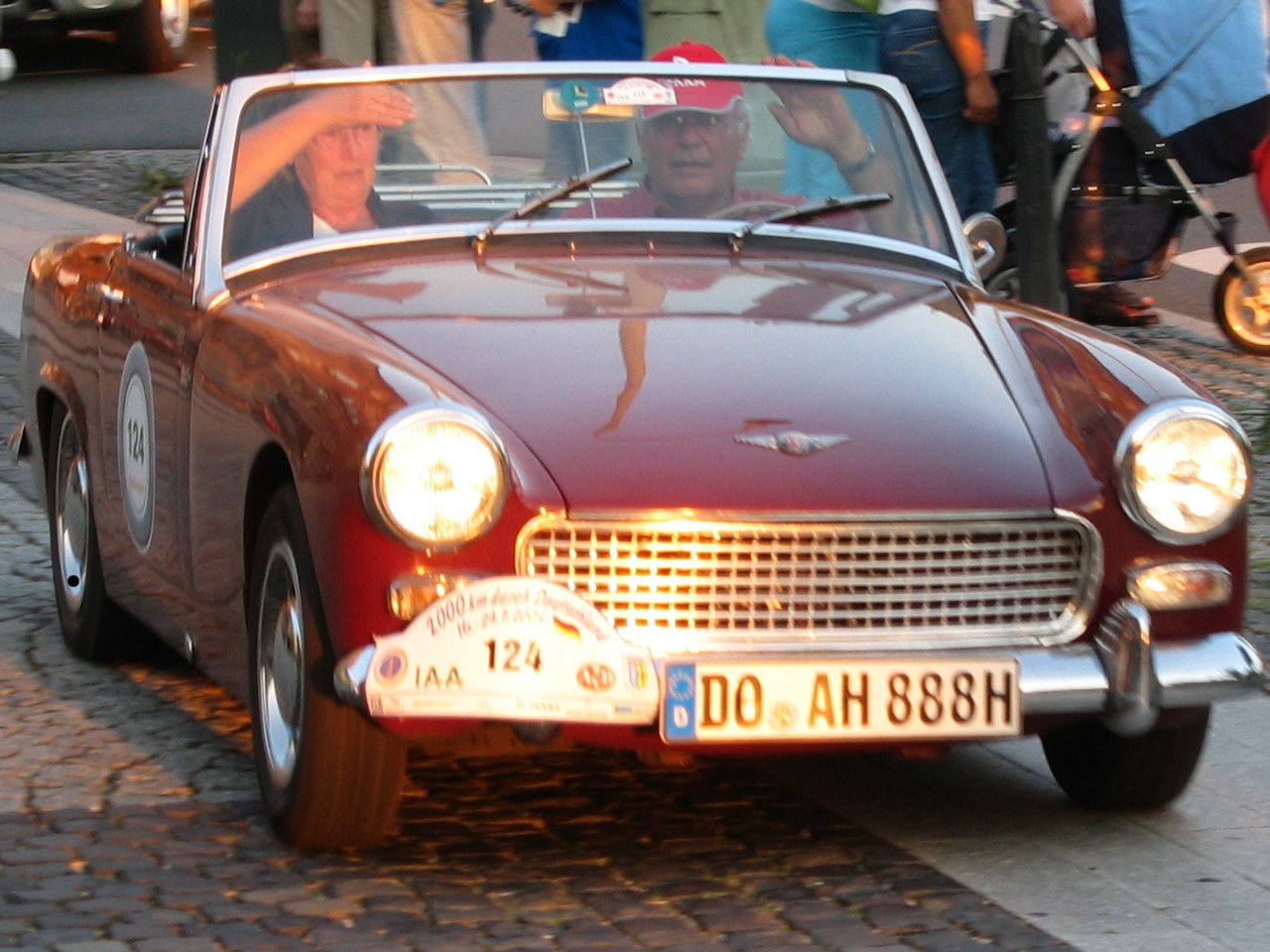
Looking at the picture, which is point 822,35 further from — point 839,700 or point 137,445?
point 839,700

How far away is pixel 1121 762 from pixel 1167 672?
0.47 m

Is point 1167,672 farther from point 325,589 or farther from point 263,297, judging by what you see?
point 263,297

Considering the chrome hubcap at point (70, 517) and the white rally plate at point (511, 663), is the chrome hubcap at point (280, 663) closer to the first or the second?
the white rally plate at point (511, 663)

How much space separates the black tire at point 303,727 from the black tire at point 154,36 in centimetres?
1529

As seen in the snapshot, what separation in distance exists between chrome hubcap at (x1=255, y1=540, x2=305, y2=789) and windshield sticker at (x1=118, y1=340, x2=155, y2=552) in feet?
2.84

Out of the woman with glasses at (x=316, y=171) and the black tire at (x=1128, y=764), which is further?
the woman with glasses at (x=316, y=171)

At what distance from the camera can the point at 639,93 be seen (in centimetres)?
570

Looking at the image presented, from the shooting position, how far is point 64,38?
20875mm

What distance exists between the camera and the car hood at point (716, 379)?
166 inches

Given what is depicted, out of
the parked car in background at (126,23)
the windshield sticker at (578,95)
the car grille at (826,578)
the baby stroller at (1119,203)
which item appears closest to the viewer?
the car grille at (826,578)

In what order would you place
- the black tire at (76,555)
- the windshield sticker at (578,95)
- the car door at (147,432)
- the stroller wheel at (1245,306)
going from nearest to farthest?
the car door at (147,432) → the windshield sticker at (578,95) → the black tire at (76,555) → the stroller wheel at (1245,306)

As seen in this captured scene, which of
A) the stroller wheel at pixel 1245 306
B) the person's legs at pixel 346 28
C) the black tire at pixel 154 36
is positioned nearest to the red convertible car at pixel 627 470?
the stroller wheel at pixel 1245 306

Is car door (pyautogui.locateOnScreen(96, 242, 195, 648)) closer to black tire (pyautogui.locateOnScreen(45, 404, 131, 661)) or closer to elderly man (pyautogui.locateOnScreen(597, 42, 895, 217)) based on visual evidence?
black tire (pyautogui.locateOnScreen(45, 404, 131, 661))

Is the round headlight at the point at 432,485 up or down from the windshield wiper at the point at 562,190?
down
